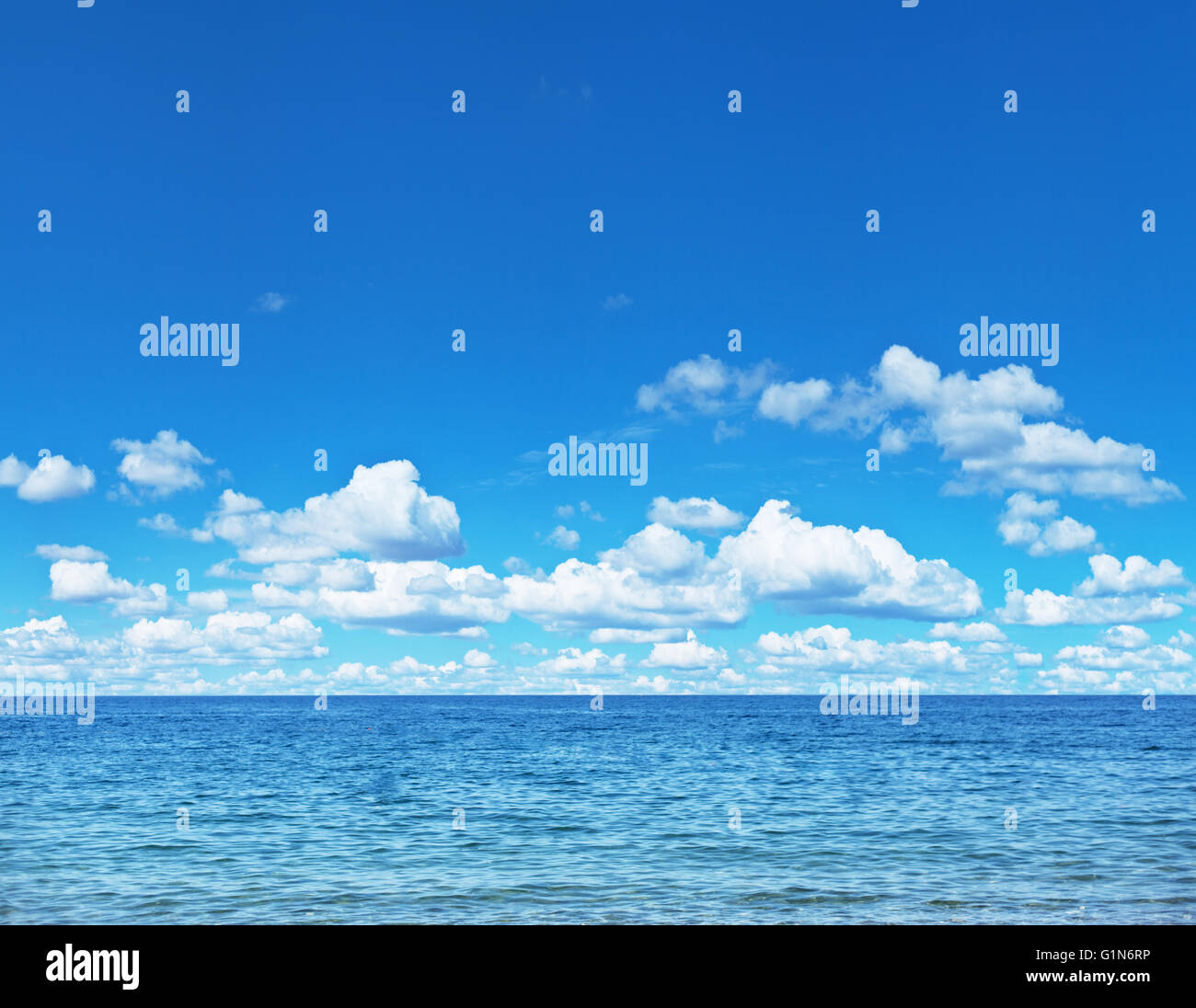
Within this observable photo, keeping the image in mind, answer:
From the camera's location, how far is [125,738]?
8988 centimetres

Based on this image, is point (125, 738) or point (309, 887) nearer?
point (309, 887)

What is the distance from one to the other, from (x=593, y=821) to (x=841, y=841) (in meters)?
8.43

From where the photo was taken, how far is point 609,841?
26.2 m

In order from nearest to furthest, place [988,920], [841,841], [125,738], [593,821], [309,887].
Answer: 1. [988,920]
2. [309,887]
3. [841,841]
4. [593,821]
5. [125,738]

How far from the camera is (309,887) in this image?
20766 mm

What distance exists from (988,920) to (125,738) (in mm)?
92381

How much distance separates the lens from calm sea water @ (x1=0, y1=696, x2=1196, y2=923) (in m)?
18.8

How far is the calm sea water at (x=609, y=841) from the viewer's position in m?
18.8
